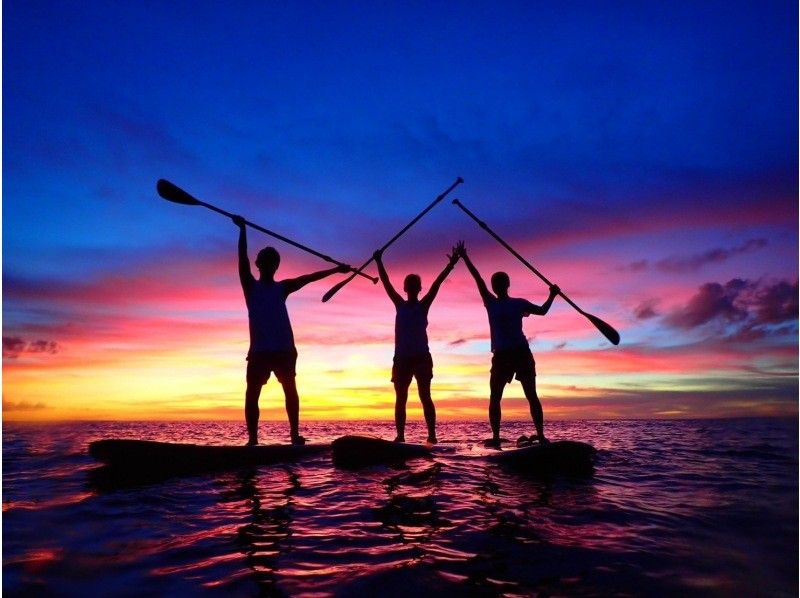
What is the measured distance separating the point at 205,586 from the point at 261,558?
1.75ft

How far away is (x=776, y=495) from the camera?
239 inches

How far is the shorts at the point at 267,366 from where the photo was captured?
797cm

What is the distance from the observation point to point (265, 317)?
8.01 m

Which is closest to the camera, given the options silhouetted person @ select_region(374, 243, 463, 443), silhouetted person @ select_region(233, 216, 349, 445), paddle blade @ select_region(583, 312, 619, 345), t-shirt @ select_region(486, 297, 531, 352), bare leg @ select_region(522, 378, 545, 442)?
silhouetted person @ select_region(233, 216, 349, 445)

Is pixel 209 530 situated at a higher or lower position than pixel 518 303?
lower

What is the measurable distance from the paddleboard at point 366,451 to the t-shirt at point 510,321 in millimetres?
2376

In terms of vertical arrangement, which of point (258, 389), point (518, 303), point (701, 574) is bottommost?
point (701, 574)

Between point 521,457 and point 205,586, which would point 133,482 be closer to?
point 205,586

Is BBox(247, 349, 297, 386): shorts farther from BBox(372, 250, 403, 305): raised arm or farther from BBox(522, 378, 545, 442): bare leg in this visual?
BBox(522, 378, 545, 442): bare leg

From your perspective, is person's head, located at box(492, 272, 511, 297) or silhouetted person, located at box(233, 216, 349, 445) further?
person's head, located at box(492, 272, 511, 297)

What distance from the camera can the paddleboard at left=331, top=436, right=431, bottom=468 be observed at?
7773mm

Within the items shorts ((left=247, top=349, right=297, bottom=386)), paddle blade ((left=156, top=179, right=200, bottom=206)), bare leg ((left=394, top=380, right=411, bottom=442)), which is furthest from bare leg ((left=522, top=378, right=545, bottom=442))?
paddle blade ((left=156, top=179, right=200, bottom=206))

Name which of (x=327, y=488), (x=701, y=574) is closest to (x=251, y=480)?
(x=327, y=488)

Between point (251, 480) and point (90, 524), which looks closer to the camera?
point (90, 524)
